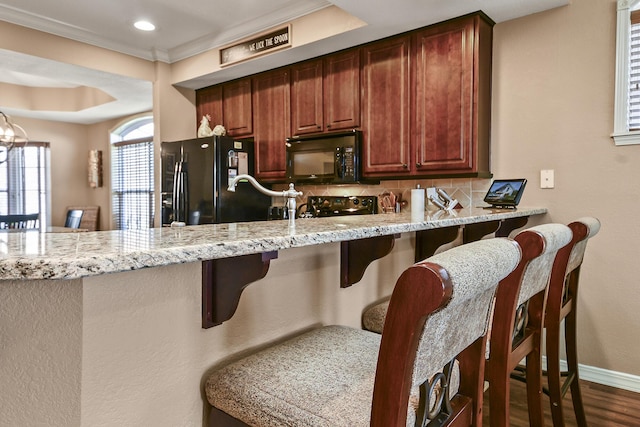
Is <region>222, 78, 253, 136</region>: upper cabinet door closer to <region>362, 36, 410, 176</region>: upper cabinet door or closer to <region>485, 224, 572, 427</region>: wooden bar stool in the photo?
<region>362, 36, 410, 176</region>: upper cabinet door

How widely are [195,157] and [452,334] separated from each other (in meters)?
3.49

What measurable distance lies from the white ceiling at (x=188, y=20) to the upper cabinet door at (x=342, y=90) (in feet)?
0.39

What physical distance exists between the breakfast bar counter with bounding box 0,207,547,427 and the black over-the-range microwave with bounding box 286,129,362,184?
2.03 metres

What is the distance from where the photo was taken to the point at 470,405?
0.90 m

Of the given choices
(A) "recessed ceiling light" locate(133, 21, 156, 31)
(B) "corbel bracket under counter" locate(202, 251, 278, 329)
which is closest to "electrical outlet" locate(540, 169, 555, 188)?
(B) "corbel bracket under counter" locate(202, 251, 278, 329)

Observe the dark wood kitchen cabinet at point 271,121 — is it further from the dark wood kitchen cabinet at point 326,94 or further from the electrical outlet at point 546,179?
the electrical outlet at point 546,179

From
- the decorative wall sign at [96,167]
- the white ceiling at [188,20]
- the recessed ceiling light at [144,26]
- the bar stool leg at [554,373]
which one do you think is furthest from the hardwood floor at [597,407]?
the decorative wall sign at [96,167]

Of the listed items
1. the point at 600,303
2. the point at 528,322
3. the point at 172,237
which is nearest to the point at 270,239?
the point at 172,237

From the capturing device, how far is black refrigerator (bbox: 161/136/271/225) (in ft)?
12.2

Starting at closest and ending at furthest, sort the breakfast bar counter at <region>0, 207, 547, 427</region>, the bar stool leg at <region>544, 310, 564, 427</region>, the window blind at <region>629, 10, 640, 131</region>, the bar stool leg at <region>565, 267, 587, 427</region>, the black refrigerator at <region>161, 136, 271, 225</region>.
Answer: the breakfast bar counter at <region>0, 207, 547, 427</region> < the bar stool leg at <region>544, 310, 564, 427</region> < the bar stool leg at <region>565, 267, 587, 427</region> < the window blind at <region>629, 10, 640, 131</region> < the black refrigerator at <region>161, 136, 271, 225</region>

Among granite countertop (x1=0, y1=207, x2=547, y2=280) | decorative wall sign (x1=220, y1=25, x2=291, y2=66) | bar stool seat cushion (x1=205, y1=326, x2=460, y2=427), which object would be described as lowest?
bar stool seat cushion (x1=205, y1=326, x2=460, y2=427)

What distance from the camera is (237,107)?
411cm

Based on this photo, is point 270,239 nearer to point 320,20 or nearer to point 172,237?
point 172,237

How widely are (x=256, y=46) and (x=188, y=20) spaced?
584 millimetres
